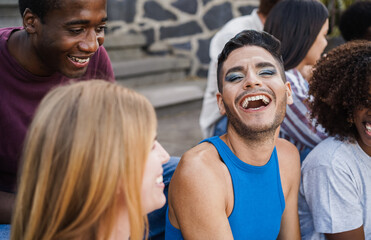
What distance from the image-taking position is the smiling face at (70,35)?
5.69ft

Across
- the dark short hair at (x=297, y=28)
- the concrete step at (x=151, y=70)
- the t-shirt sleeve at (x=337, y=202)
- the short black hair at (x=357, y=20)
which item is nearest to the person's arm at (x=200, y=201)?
the t-shirt sleeve at (x=337, y=202)

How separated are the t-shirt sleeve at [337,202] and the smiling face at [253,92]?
1.17 feet

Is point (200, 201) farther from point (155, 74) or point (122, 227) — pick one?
point (155, 74)

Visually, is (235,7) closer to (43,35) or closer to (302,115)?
(302,115)

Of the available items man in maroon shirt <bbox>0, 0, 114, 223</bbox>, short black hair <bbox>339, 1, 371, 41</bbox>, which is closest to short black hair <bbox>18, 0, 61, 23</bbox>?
man in maroon shirt <bbox>0, 0, 114, 223</bbox>

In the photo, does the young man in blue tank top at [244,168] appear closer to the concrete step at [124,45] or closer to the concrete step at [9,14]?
the concrete step at [9,14]

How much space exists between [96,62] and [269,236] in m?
1.13

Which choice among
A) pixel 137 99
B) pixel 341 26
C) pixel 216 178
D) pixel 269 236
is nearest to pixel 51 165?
pixel 137 99

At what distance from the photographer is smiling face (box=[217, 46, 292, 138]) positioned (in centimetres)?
174

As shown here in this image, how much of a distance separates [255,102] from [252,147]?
20 cm

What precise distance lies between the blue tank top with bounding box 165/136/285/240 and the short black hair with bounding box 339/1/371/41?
1.92m

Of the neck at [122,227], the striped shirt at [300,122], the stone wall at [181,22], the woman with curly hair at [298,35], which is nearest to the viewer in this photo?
the neck at [122,227]

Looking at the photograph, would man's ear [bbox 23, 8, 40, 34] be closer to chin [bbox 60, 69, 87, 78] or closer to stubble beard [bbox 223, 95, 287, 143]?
chin [bbox 60, 69, 87, 78]

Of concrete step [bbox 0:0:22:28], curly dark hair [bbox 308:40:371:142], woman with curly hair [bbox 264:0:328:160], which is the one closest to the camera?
curly dark hair [bbox 308:40:371:142]
